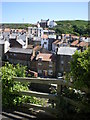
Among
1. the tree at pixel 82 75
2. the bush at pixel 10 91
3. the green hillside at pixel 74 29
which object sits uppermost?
the green hillside at pixel 74 29

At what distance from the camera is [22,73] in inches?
113

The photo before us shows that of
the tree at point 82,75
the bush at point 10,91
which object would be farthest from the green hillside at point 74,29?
the tree at point 82,75

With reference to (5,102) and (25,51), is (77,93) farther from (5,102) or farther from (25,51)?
(25,51)

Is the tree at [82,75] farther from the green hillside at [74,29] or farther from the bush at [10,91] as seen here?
the green hillside at [74,29]

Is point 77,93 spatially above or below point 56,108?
above

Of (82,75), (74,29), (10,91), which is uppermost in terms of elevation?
(74,29)

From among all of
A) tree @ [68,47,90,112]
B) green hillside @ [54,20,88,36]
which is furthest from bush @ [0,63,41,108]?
green hillside @ [54,20,88,36]

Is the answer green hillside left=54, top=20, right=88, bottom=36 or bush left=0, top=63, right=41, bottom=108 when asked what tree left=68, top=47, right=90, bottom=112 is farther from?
green hillside left=54, top=20, right=88, bottom=36

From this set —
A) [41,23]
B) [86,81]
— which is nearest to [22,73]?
[86,81]

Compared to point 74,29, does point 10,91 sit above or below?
below

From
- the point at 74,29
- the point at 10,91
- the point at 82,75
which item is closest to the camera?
the point at 82,75

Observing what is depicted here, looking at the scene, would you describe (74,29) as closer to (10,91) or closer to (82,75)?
(10,91)

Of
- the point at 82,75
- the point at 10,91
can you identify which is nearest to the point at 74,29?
the point at 10,91

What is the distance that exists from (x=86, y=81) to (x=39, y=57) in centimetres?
1973
